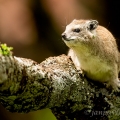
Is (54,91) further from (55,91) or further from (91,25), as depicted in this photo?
(91,25)

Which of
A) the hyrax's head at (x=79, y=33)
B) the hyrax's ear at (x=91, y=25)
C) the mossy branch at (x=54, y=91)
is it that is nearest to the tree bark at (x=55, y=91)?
the mossy branch at (x=54, y=91)

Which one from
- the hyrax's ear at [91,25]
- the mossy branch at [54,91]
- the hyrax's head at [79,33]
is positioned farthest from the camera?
the hyrax's ear at [91,25]

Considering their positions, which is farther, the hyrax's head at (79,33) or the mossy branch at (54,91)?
the hyrax's head at (79,33)

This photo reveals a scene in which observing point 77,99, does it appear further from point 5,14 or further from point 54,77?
point 5,14

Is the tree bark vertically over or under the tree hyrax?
under

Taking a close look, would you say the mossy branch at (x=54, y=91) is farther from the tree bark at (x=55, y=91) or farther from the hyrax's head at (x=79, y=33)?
the hyrax's head at (x=79, y=33)

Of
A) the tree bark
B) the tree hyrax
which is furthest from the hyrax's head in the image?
the tree bark

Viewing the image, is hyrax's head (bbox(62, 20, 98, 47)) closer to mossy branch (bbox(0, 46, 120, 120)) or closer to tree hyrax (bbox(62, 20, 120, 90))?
tree hyrax (bbox(62, 20, 120, 90))
